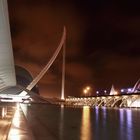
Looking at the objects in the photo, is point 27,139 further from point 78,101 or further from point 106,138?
point 78,101

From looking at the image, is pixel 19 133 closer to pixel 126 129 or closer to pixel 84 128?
pixel 84 128

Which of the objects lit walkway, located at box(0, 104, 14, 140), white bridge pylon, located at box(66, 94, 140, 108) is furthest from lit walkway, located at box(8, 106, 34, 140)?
white bridge pylon, located at box(66, 94, 140, 108)

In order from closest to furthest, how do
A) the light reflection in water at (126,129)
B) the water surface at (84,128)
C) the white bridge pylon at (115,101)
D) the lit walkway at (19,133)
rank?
1. the lit walkway at (19,133)
2. the water surface at (84,128)
3. the light reflection in water at (126,129)
4. the white bridge pylon at (115,101)

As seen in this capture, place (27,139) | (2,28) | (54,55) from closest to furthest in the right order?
(27,139), (2,28), (54,55)

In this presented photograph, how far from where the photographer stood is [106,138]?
8.21 meters

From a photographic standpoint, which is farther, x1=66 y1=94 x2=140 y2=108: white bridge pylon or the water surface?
x1=66 y1=94 x2=140 y2=108: white bridge pylon

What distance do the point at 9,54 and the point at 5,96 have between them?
67.6m

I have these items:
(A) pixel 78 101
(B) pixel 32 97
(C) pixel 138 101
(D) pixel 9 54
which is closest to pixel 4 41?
(D) pixel 9 54

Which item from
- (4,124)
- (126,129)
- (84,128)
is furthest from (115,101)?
(84,128)

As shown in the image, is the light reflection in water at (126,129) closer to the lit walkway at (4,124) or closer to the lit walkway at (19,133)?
the lit walkway at (19,133)

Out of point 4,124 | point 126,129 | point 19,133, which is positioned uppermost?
point 4,124

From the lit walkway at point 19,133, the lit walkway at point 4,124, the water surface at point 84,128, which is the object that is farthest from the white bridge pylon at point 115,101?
the lit walkway at point 19,133

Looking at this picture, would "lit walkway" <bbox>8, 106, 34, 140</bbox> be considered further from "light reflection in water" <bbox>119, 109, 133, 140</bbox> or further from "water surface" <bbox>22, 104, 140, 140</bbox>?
"light reflection in water" <bbox>119, 109, 133, 140</bbox>

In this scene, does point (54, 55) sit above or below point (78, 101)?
above
